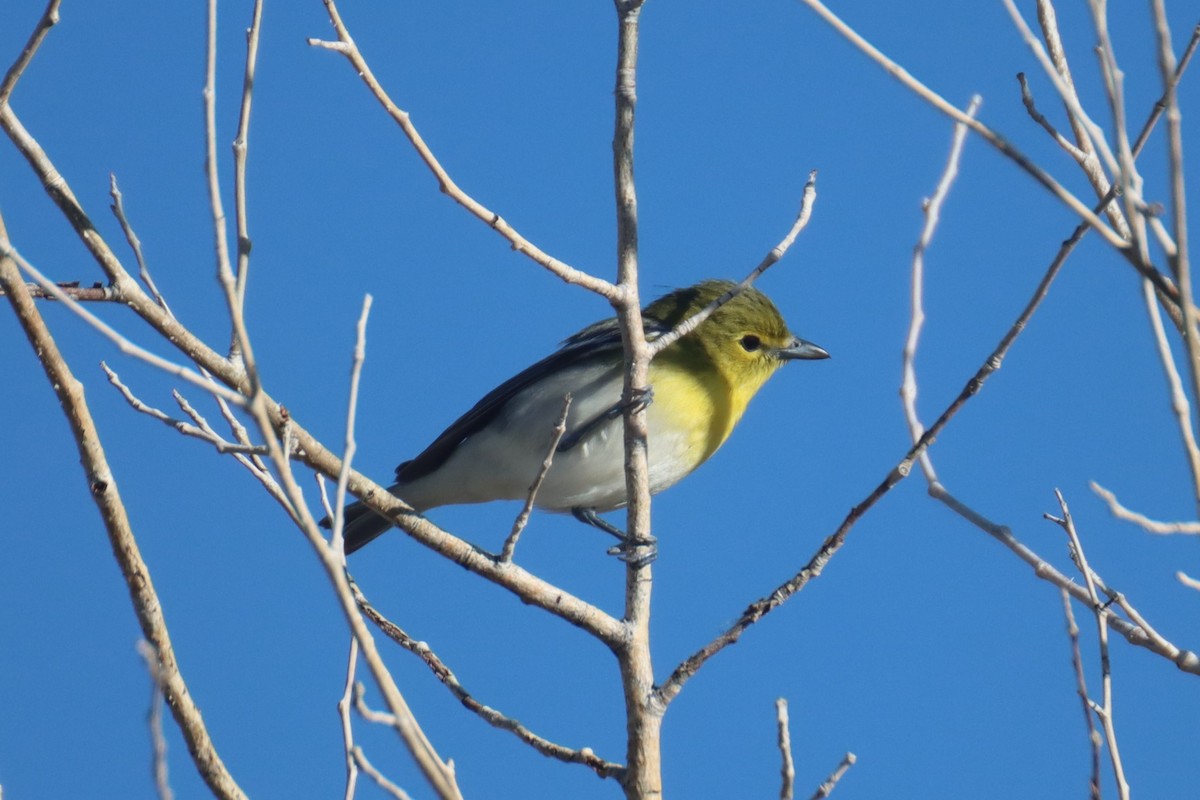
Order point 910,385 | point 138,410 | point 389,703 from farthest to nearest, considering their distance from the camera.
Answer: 1. point 138,410
2. point 910,385
3. point 389,703

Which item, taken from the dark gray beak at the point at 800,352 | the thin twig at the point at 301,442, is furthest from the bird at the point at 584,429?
the thin twig at the point at 301,442

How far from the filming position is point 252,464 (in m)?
4.30

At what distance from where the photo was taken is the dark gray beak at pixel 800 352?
7.97 meters

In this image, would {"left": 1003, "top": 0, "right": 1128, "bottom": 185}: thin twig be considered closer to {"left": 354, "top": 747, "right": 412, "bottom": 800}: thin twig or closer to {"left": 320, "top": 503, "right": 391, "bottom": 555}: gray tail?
{"left": 354, "top": 747, "right": 412, "bottom": 800}: thin twig

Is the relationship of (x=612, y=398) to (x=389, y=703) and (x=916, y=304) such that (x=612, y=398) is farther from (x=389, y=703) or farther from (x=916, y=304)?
(x=389, y=703)

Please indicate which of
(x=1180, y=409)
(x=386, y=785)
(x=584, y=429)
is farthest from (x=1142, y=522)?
(x=584, y=429)

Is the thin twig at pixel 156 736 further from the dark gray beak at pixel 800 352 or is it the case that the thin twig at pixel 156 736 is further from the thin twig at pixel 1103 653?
the dark gray beak at pixel 800 352

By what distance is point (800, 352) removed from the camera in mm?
8039

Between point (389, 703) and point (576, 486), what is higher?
point (576, 486)

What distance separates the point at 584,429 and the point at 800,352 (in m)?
1.75

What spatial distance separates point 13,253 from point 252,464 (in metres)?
1.62

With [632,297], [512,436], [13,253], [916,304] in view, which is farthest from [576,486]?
[13,253]

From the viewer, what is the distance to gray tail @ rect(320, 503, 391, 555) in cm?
722

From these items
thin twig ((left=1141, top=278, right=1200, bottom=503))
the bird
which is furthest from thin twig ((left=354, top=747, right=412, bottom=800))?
the bird
